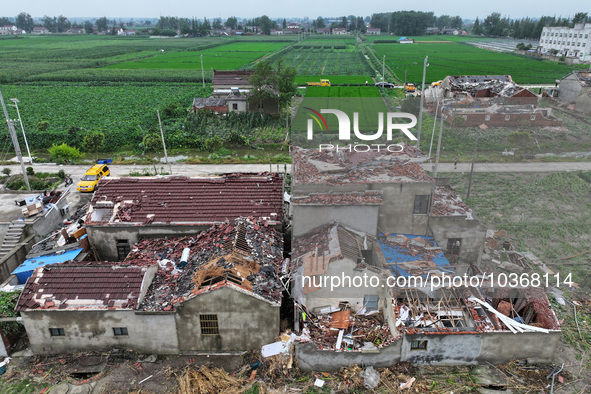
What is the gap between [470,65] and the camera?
8750 centimetres

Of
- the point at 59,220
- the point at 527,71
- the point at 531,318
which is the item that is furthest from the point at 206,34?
the point at 531,318

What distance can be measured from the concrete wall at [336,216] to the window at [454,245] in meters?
4.03

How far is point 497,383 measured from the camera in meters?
13.9

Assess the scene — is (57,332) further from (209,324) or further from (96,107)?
(96,107)

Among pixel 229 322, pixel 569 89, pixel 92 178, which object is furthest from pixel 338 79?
pixel 229 322

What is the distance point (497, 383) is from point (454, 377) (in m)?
1.37

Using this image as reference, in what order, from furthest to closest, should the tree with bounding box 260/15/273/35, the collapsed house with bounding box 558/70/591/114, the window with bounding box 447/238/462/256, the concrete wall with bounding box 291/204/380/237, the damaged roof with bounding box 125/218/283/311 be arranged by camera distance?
the tree with bounding box 260/15/273/35 < the collapsed house with bounding box 558/70/591/114 < the window with bounding box 447/238/462/256 < the concrete wall with bounding box 291/204/380/237 < the damaged roof with bounding box 125/218/283/311

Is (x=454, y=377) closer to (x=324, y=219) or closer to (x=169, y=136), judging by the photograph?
(x=324, y=219)

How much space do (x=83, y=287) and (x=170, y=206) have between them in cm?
612

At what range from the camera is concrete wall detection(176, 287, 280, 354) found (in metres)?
14.3

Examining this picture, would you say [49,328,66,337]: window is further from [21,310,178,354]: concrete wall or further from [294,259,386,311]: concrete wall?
[294,259,386,311]: concrete wall

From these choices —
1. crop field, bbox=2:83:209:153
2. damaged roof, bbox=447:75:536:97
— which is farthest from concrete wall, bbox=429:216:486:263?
damaged roof, bbox=447:75:536:97

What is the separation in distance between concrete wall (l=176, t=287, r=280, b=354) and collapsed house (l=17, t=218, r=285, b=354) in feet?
0.11

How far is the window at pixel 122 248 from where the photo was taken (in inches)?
765
